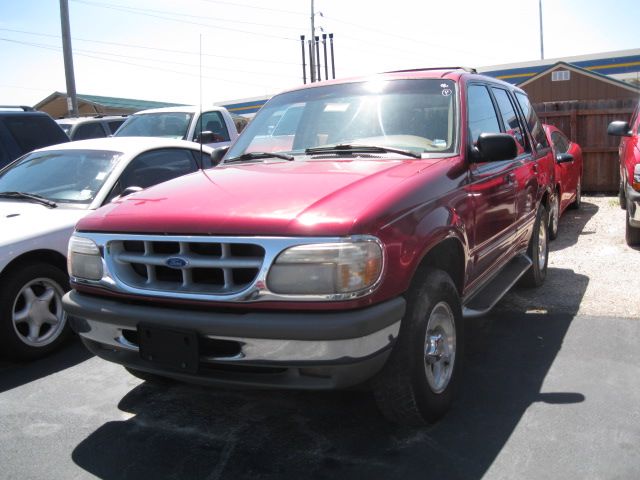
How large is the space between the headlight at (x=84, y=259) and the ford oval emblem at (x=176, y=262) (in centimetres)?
49

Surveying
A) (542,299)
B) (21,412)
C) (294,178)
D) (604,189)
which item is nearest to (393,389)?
(294,178)

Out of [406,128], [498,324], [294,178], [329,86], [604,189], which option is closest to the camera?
[294,178]

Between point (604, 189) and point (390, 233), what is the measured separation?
10.5m

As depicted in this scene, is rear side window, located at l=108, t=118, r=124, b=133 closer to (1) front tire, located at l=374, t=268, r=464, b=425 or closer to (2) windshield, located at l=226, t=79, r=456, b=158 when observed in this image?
(2) windshield, located at l=226, t=79, r=456, b=158

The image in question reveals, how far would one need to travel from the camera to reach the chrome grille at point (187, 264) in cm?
275

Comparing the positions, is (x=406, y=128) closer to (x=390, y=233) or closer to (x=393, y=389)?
(x=390, y=233)

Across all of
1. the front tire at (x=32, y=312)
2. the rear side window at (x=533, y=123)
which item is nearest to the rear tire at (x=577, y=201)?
the rear side window at (x=533, y=123)

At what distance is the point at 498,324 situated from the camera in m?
4.97

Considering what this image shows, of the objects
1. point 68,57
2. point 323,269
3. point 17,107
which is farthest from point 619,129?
point 68,57

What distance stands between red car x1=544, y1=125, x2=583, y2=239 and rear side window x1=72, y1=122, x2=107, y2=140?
28.3ft

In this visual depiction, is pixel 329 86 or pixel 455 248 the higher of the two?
pixel 329 86

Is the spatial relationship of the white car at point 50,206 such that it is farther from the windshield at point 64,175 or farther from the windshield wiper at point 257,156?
the windshield wiper at point 257,156

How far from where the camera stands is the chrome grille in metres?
2.75

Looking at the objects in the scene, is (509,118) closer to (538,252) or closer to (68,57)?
(538,252)
